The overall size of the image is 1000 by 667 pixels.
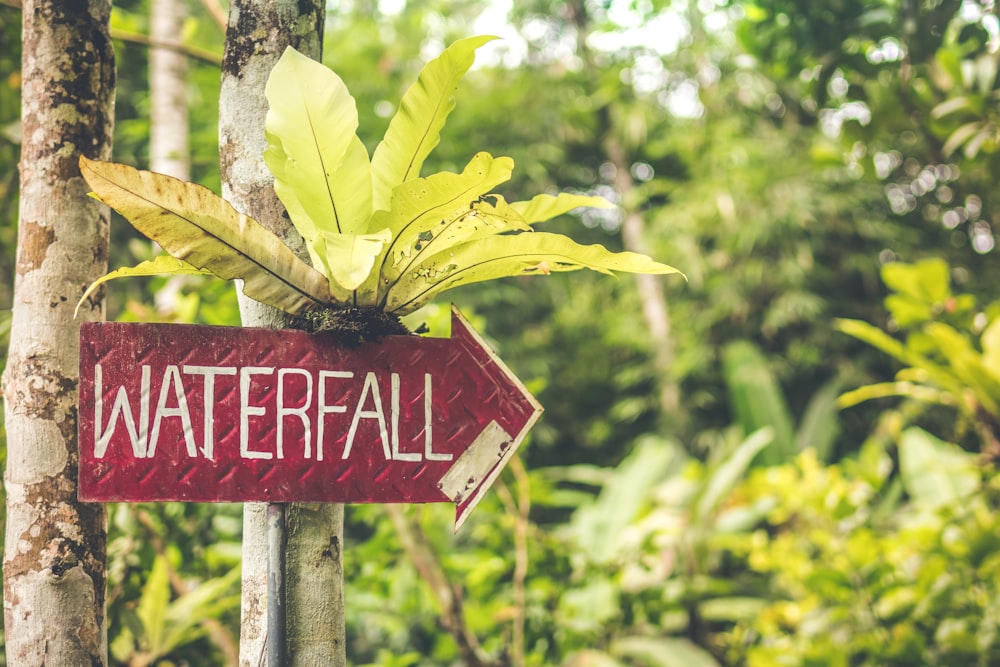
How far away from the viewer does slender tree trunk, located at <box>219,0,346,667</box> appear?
592mm

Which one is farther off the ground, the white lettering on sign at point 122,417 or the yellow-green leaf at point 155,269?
the yellow-green leaf at point 155,269

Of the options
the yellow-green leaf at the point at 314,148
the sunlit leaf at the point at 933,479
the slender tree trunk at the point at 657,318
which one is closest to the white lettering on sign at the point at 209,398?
the yellow-green leaf at the point at 314,148

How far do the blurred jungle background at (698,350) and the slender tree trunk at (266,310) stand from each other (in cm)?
45

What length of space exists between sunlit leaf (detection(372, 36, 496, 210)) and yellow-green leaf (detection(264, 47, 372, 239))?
0.07 feet

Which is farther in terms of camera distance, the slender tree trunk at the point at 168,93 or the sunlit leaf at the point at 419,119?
the slender tree trunk at the point at 168,93

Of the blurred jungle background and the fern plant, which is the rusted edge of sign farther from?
the blurred jungle background

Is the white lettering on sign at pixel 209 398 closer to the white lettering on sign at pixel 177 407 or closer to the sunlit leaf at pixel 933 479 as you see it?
the white lettering on sign at pixel 177 407

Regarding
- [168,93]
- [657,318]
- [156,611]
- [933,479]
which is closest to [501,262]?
[156,611]

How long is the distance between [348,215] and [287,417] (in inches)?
7.1

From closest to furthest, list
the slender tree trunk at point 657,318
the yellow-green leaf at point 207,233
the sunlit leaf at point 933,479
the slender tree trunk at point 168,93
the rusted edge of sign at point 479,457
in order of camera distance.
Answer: the yellow-green leaf at point 207,233
the rusted edge of sign at point 479,457
the slender tree trunk at point 168,93
the sunlit leaf at point 933,479
the slender tree trunk at point 657,318

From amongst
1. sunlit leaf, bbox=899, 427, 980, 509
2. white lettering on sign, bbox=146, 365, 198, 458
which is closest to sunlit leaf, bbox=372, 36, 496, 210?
white lettering on sign, bbox=146, 365, 198, 458

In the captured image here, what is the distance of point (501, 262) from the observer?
2.02 ft

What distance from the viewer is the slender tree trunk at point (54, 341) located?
0.63 metres

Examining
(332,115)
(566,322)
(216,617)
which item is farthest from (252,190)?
(566,322)
